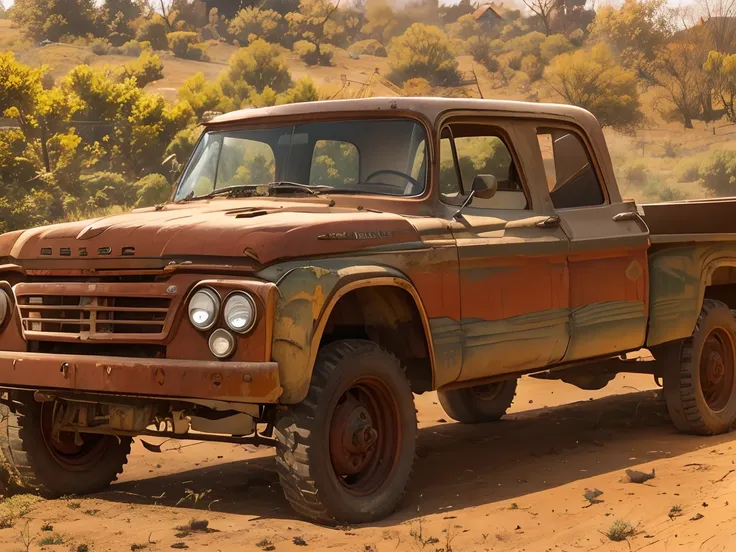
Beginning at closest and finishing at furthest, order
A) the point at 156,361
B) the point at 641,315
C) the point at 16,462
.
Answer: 1. the point at 156,361
2. the point at 16,462
3. the point at 641,315

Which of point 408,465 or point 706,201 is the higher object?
point 706,201

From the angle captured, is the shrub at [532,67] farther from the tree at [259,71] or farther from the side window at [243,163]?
the side window at [243,163]

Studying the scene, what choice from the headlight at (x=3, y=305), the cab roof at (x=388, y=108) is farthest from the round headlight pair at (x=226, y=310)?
the cab roof at (x=388, y=108)

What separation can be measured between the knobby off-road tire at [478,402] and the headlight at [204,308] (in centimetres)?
423

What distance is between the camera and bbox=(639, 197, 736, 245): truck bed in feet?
30.3

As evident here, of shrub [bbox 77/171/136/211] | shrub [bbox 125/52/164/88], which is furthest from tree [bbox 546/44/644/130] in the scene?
shrub [bbox 77/171/136/211]

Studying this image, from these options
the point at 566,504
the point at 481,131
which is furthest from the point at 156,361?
the point at 481,131

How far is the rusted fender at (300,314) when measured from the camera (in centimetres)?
517

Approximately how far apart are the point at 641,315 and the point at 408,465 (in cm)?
240

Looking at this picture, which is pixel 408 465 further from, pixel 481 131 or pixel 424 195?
pixel 481 131

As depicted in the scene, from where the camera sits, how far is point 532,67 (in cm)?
7050

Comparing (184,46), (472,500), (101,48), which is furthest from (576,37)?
(472,500)

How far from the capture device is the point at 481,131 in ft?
23.2

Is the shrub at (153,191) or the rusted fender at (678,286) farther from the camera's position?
the shrub at (153,191)
